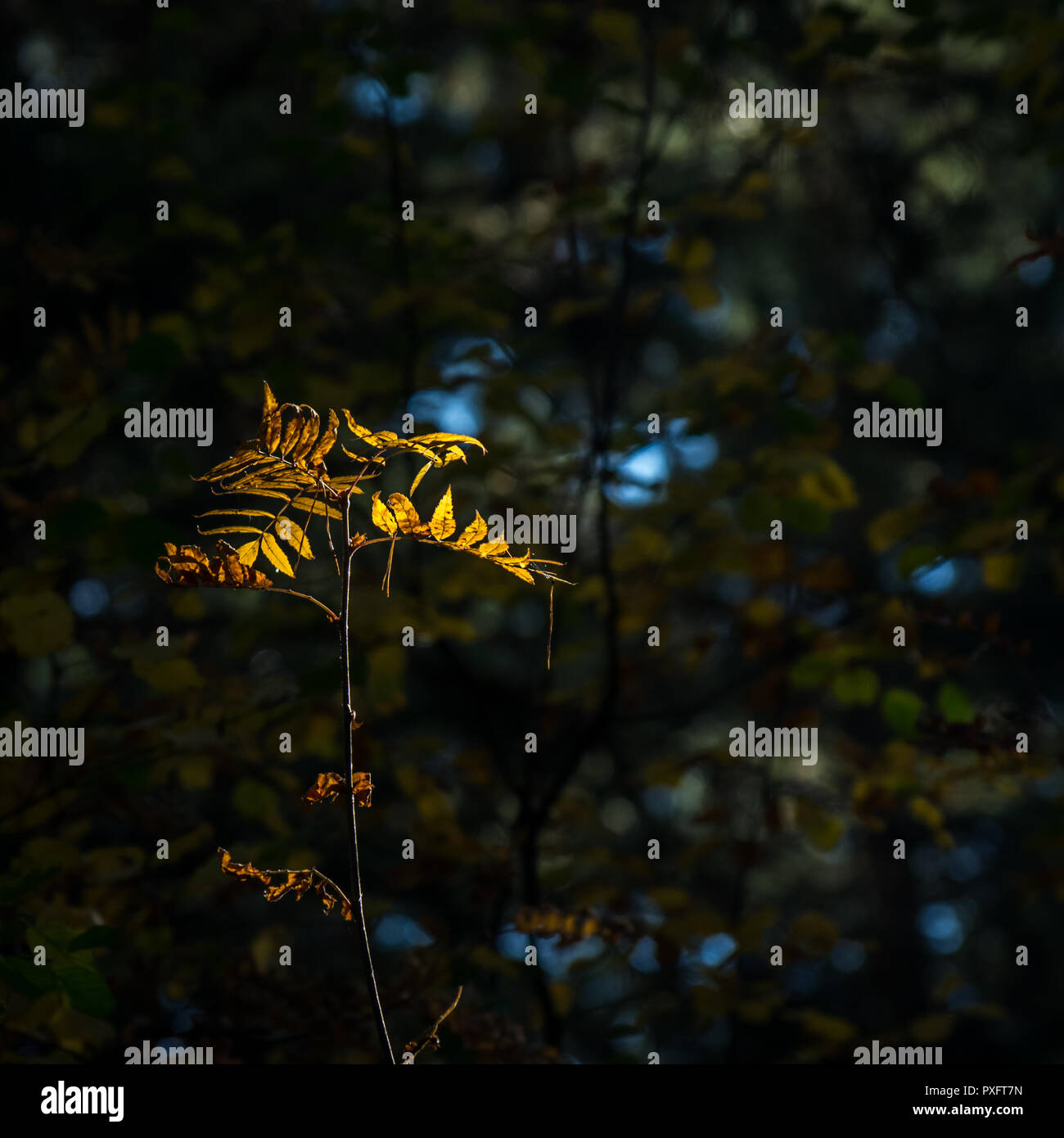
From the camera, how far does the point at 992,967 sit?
464 centimetres

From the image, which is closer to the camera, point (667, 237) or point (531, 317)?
point (667, 237)

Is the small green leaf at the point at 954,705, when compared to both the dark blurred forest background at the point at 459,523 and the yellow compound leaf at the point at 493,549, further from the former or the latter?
the yellow compound leaf at the point at 493,549

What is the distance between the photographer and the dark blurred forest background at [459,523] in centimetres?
138

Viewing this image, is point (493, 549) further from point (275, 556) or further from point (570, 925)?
point (570, 925)

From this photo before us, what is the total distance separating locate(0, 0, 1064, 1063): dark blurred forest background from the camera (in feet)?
4.52

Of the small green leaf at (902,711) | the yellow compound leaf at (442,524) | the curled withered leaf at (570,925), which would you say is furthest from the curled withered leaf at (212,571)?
the small green leaf at (902,711)

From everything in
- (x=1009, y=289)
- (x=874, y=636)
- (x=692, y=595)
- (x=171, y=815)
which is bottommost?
(x=171, y=815)

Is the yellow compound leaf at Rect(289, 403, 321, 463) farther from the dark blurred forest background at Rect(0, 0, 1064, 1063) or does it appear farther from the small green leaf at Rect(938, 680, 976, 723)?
the small green leaf at Rect(938, 680, 976, 723)

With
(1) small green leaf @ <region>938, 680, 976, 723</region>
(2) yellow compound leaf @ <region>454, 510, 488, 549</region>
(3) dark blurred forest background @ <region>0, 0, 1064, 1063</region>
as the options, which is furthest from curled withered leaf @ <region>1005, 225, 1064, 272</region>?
(2) yellow compound leaf @ <region>454, 510, 488, 549</region>

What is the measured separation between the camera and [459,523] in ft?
6.46

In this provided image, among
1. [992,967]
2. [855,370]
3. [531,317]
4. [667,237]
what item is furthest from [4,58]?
[992,967]

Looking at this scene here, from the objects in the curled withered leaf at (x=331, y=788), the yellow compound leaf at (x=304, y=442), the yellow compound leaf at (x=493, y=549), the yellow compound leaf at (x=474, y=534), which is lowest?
the curled withered leaf at (x=331, y=788)
